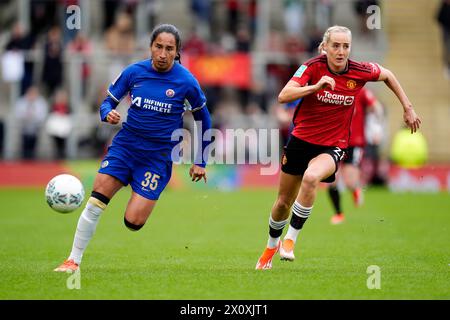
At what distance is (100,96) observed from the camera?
83.5ft

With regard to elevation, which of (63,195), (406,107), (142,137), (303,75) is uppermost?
(303,75)

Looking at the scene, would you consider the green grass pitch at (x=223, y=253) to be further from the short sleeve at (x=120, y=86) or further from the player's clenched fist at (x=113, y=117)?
the short sleeve at (x=120, y=86)

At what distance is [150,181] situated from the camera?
9.70 m

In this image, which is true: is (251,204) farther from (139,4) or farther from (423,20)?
(423,20)

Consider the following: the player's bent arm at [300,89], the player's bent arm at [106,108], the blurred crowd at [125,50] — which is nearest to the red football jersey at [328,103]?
the player's bent arm at [300,89]

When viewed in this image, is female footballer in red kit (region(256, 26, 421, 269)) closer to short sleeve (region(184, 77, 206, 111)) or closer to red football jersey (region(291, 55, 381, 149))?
red football jersey (region(291, 55, 381, 149))

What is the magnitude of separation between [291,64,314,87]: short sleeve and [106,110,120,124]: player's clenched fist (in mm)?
1876

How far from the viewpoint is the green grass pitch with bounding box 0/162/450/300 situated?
8.53 m

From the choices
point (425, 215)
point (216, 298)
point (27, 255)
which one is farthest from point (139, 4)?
point (216, 298)

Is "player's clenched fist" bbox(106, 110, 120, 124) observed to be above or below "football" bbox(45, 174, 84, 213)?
above

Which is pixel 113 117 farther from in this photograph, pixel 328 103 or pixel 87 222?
pixel 328 103

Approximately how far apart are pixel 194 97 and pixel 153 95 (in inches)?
17.2

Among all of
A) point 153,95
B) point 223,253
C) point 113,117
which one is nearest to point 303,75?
point 153,95

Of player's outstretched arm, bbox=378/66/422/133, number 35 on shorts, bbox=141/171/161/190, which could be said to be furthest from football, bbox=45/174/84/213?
player's outstretched arm, bbox=378/66/422/133
